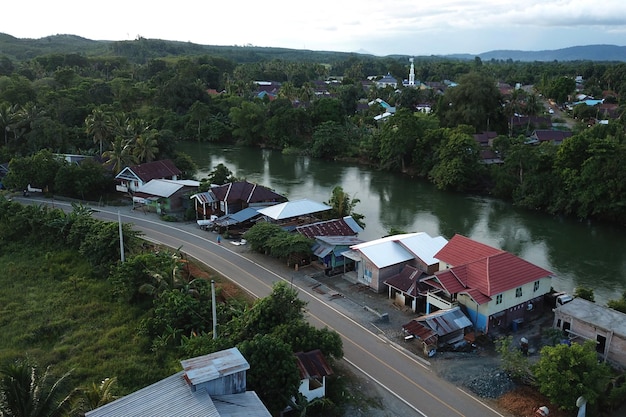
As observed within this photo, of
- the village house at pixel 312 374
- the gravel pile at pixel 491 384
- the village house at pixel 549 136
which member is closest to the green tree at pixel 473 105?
the village house at pixel 549 136

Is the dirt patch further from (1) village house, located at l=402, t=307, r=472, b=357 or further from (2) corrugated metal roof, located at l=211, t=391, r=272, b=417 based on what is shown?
(2) corrugated metal roof, located at l=211, t=391, r=272, b=417

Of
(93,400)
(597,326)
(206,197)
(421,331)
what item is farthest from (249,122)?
(93,400)

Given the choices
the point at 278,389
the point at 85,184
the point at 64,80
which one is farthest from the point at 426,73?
the point at 278,389

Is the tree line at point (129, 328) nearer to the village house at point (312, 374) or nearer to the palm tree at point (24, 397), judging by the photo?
the palm tree at point (24, 397)

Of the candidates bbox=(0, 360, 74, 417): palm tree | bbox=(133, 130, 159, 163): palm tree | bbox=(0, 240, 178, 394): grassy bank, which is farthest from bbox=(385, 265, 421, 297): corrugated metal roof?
bbox=(133, 130, 159, 163): palm tree

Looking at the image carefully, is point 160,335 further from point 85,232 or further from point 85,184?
point 85,184

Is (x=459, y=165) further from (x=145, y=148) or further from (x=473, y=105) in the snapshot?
(x=145, y=148)
